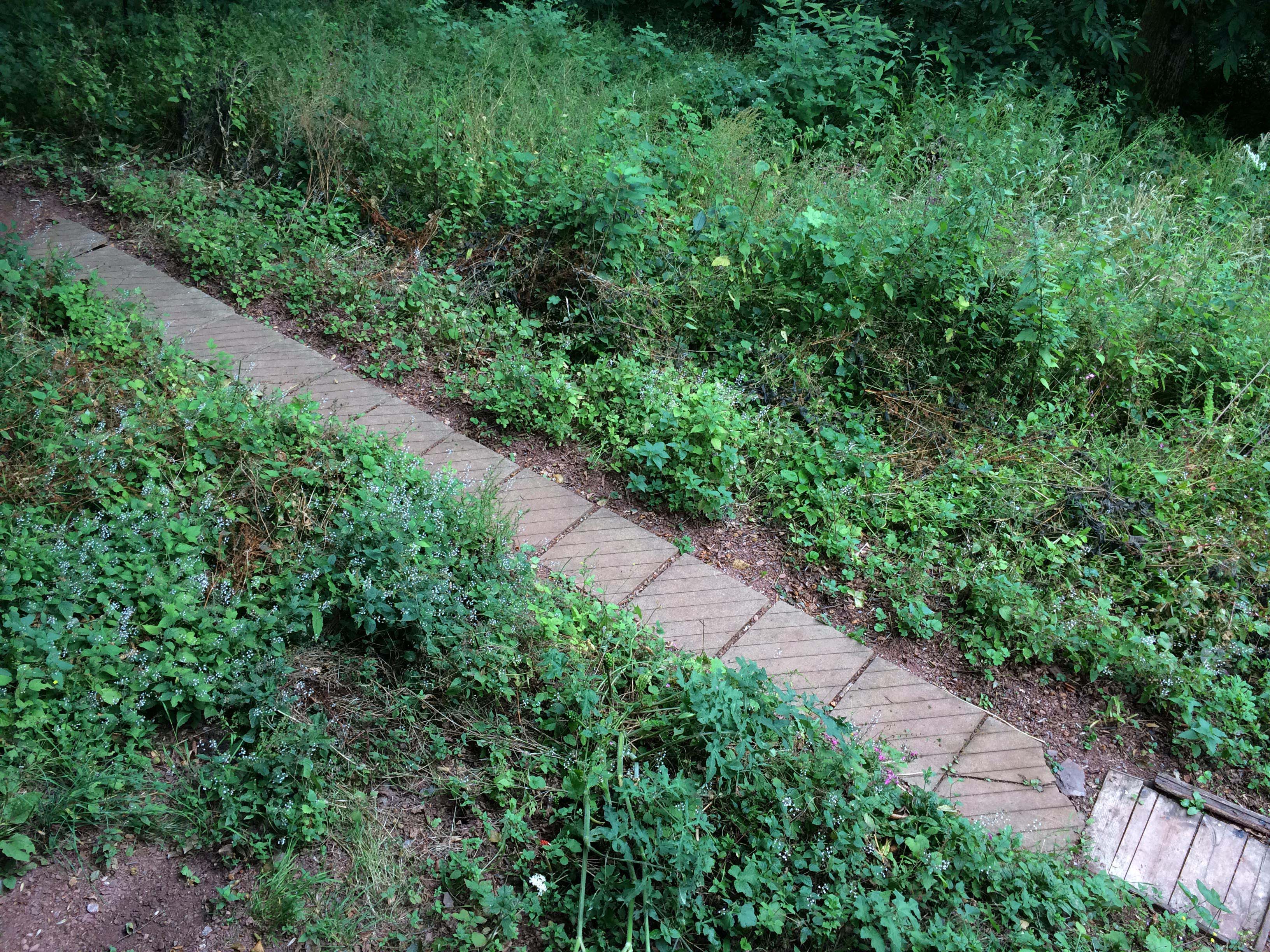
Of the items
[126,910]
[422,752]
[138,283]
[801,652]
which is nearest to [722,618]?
[801,652]

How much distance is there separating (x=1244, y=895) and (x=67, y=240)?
22.1ft

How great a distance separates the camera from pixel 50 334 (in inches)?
170

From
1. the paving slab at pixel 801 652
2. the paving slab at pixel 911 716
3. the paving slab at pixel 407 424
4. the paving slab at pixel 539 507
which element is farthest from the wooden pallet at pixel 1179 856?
the paving slab at pixel 407 424

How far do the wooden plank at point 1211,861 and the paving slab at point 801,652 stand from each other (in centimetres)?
122

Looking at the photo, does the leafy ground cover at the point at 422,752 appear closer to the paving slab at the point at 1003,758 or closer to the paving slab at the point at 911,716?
the paving slab at the point at 911,716

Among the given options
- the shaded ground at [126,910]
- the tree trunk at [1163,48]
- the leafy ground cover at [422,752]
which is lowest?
the shaded ground at [126,910]

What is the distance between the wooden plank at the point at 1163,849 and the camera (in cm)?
290

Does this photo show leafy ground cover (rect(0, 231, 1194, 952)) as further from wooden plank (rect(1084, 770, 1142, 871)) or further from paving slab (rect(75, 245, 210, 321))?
paving slab (rect(75, 245, 210, 321))

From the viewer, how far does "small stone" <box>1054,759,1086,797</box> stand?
3.12 metres

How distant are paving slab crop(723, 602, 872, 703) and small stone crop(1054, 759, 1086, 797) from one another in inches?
30.0

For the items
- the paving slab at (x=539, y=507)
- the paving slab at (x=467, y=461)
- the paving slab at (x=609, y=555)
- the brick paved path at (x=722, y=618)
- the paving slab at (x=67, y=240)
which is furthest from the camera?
the paving slab at (x=67, y=240)

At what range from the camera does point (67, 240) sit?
5.48 m

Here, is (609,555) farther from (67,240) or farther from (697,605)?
(67,240)

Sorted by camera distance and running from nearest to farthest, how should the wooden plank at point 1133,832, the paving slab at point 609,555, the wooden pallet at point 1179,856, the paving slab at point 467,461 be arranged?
1. the wooden pallet at point 1179,856
2. the wooden plank at point 1133,832
3. the paving slab at point 609,555
4. the paving slab at point 467,461
